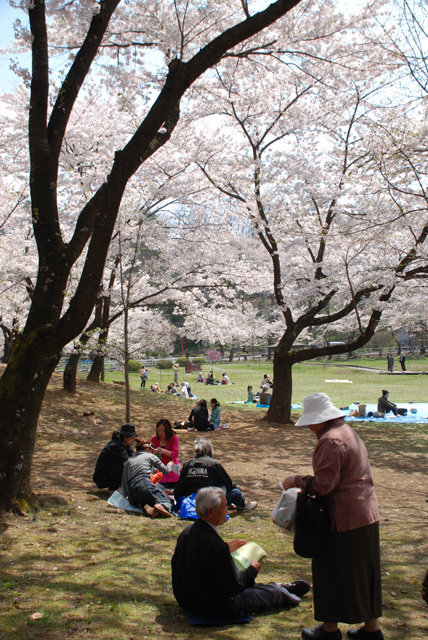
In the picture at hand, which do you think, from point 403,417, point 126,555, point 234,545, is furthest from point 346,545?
point 403,417

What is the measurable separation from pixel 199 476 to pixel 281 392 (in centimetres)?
889

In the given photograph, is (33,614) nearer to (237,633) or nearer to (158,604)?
(158,604)

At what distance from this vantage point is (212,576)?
3.29 meters

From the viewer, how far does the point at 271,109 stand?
45.9ft

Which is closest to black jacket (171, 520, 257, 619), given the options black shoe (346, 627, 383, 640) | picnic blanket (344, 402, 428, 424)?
black shoe (346, 627, 383, 640)

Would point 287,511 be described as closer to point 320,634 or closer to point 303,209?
point 320,634

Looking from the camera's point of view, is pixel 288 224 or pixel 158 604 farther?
pixel 288 224

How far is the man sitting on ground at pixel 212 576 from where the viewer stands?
3256mm

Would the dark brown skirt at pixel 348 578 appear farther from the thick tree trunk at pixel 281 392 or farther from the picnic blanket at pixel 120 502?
the thick tree trunk at pixel 281 392

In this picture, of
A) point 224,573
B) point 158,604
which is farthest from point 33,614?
point 224,573

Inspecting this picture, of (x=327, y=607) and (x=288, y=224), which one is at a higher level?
(x=288, y=224)

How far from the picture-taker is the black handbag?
285 centimetres

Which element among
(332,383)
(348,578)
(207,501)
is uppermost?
(207,501)

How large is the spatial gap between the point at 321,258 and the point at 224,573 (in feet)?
40.4
